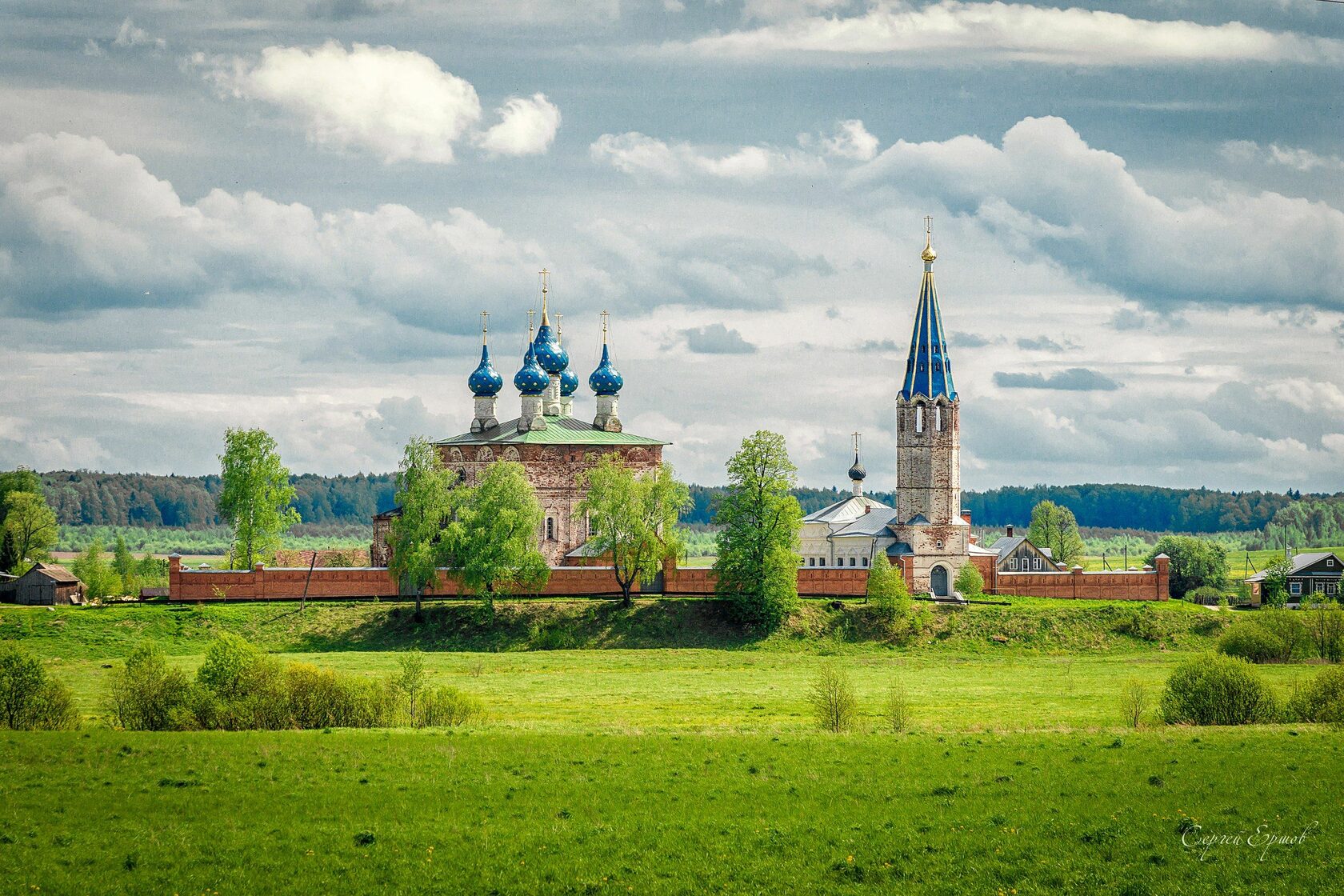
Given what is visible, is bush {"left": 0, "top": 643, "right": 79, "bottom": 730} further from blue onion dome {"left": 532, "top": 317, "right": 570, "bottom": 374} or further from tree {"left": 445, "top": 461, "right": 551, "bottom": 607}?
blue onion dome {"left": 532, "top": 317, "right": 570, "bottom": 374}

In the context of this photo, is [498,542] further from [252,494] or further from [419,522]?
[252,494]

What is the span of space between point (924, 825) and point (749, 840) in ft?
8.46

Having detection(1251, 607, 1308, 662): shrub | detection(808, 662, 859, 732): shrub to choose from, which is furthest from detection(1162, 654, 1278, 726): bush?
detection(1251, 607, 1308, 662): shrub

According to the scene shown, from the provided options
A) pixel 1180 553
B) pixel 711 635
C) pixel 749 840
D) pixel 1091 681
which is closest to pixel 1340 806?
pixel 749 840

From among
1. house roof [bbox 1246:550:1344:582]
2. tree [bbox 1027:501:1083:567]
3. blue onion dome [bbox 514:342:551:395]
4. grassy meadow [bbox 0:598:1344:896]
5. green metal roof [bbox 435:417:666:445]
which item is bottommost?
grassy meadow [bbox 0:598:1344:896]

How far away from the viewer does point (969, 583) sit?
184ft

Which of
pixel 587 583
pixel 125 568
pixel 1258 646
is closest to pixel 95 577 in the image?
pixel 125 568

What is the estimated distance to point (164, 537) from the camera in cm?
17475

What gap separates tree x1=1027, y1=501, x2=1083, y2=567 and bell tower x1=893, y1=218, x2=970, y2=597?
22.3 metres

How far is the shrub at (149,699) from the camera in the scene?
27406mm

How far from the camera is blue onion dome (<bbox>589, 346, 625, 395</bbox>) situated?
63.4 metres

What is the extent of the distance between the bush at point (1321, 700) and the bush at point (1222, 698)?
48 centimetres

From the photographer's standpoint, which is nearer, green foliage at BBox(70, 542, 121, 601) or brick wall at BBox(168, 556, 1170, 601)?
brick wall at BBox(168, 556, 1170, 601)

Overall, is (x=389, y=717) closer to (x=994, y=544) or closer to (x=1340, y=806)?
(x=1340, y=806)
